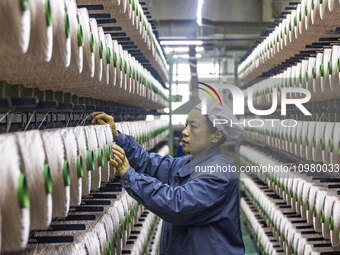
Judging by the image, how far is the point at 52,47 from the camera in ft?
7.04

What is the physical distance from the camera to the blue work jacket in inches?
137

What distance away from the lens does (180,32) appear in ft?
41.3

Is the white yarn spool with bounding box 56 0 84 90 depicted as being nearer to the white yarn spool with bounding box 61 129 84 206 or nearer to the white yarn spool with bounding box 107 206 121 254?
the white yarn spool with bounding box 61 129 84 206

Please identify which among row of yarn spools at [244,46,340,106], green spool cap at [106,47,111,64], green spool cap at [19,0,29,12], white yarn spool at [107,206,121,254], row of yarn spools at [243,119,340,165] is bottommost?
white yarn spool at [107,206,121,254]

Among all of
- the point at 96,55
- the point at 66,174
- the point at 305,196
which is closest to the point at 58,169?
the point at 66,174

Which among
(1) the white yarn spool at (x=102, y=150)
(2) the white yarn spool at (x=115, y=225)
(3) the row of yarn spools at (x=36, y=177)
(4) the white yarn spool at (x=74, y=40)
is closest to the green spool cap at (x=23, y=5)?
(3) the row of yarn spools at (x=36, y=177)

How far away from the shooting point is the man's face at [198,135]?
3.85 meters

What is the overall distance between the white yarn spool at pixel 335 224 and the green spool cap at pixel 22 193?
229cm

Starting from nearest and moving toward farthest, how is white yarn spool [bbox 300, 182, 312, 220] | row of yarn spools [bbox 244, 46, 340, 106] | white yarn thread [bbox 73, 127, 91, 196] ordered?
white yarn thread [bbox 73, 127, 91, 196] < row of yarn spools [bbox 244, 46, 340, 106] < white yarn spool [bbox 300, 182, 312, 220]

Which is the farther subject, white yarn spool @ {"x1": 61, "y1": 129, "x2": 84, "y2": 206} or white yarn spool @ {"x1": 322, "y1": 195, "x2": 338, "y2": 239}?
white yarn spool @ {"x1": 322, "y1": 195, "x2": 338, "y2": 239}

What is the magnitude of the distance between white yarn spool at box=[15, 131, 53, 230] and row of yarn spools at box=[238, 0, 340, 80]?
7.64ft

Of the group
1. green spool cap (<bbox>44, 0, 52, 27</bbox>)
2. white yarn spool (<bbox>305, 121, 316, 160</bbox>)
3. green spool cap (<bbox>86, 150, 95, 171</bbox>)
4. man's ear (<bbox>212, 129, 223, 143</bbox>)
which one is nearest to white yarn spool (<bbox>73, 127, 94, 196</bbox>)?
green spool cap (<bbox>86, 150, 95, 171</bbox>)

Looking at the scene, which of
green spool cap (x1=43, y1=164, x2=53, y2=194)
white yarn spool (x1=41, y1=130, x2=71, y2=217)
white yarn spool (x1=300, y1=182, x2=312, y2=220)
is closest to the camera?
green spool cap (x1=43, y1=164, x2=53, y2=194)

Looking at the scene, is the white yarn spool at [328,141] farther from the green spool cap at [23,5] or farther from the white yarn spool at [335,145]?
Answer: the green spool cap at [23,5]
